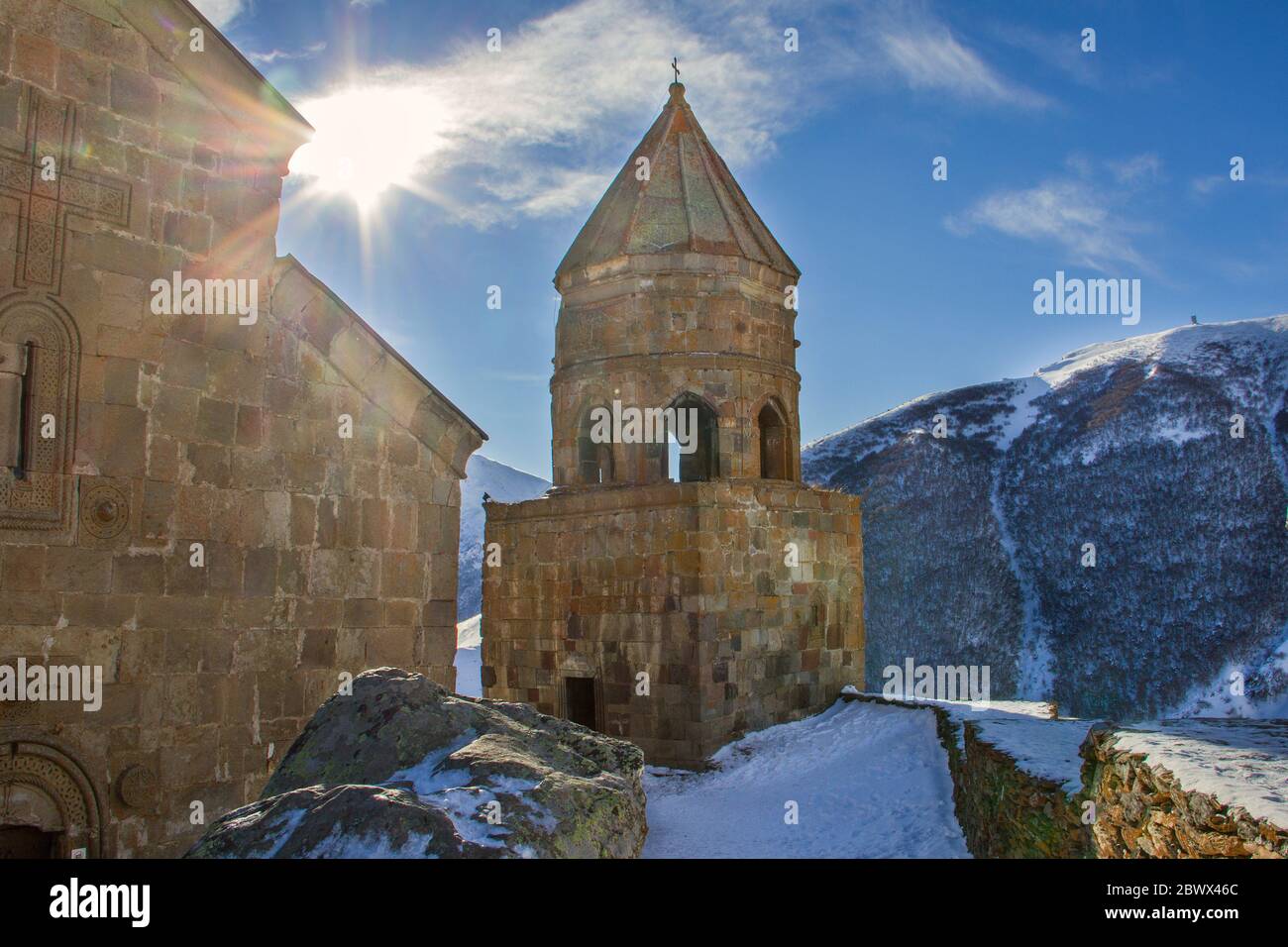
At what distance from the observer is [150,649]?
5.13 meters

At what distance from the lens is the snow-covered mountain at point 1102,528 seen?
32.9 metres

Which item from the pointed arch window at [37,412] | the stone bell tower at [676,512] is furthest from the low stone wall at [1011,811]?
the pointed arch window at [37,412]

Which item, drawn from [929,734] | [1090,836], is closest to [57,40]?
[1090,836]

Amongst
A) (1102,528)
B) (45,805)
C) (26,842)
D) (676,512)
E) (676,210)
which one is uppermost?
(676,210)

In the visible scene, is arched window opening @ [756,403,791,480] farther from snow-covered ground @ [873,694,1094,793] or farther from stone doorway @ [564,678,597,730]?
snow-covered ground @ [873,694,1094,793]

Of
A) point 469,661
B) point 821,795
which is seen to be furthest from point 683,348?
point 469,661

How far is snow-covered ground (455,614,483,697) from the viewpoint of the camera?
16.0 metres

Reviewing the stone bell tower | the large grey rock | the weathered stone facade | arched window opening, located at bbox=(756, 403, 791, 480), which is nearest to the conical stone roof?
the stone bell tower

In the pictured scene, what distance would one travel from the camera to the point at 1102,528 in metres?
39.1

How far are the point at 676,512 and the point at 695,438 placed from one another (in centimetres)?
152

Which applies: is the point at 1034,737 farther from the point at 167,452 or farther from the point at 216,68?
the point at 216,68

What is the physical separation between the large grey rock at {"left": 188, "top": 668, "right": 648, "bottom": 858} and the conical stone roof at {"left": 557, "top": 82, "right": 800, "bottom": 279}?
7.34 metres

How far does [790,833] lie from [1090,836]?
342 cm

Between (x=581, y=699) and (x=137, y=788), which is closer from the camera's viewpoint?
(x=137, y=788)
